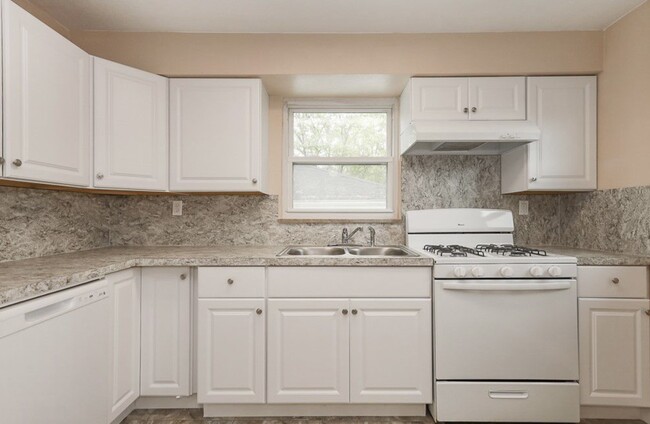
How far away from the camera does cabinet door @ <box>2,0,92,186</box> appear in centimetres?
150

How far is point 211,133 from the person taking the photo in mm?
2350

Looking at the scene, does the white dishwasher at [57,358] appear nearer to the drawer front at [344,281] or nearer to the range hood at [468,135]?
the drawer front at [344,281]

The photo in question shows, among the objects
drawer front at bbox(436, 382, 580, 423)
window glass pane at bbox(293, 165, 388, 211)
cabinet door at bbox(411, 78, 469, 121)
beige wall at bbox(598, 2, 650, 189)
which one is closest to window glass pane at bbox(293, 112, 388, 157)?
window glass pane at bbox(293, 165, 388, 211)

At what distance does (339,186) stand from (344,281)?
102 cm

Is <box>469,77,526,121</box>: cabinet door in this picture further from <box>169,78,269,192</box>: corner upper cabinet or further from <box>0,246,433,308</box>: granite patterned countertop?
<box>169,78,269,192</box>: corner upper cabinet

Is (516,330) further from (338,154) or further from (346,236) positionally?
(338,154)

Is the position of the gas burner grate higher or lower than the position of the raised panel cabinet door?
lower

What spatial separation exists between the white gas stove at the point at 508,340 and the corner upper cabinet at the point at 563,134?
70 cm

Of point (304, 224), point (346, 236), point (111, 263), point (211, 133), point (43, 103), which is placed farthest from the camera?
point (304, 224)

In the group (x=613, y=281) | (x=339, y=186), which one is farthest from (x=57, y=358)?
(x=613, y=281)

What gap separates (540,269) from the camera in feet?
6.30

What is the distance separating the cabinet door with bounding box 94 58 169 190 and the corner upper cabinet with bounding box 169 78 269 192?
80 mm

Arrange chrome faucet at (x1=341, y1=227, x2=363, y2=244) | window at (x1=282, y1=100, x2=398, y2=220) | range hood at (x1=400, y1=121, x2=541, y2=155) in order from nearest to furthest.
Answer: range hood at (x1=400, y1=121, x2=541, y2=155), chrome faucet at (x1=341, y1=227, x2=363, y2=244), window at (x1=282, y1=100, x2=398, y2=220)

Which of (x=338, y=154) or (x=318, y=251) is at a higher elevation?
(x=338, y=154)
